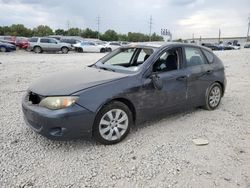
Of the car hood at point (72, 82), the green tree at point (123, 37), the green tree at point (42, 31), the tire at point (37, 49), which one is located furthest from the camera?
the green tree at point (123, 37)

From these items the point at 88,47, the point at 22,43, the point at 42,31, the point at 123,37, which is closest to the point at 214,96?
the point at 88,47

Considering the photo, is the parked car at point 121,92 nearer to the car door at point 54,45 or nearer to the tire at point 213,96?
Answer: the tire at point 213,96

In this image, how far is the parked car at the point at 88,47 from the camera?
1171 inches

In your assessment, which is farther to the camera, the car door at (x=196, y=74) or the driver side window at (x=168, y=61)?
the car door at (x=196, y=74)

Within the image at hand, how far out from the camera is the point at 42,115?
356cm

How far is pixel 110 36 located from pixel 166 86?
256 ft

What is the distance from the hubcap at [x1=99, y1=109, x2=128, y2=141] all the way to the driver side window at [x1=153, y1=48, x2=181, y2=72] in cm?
105

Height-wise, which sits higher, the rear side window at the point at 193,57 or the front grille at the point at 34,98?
the rear side window at the point at 193,57

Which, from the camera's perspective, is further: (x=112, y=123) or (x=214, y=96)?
(x=214, y=96)

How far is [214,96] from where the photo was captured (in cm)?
581

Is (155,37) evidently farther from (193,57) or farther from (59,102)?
(59,102)

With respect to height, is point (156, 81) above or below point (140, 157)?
above

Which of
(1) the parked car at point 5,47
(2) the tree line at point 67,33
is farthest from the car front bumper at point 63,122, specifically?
(2) the tree line at point 67,33

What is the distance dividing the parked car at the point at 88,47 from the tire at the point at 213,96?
25.3 metres
